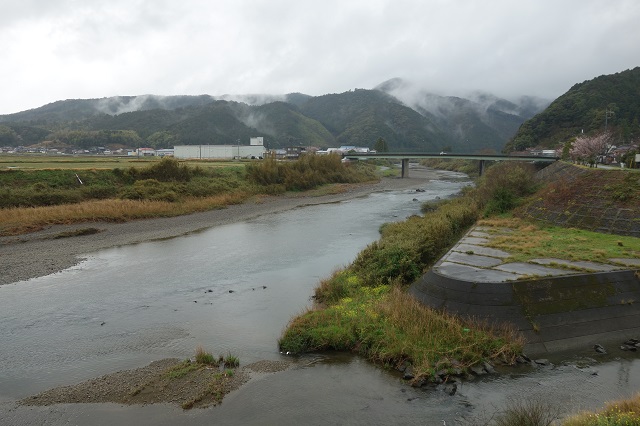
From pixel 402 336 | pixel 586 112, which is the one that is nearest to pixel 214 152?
pixel 586 112

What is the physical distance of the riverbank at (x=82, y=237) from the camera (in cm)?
2470

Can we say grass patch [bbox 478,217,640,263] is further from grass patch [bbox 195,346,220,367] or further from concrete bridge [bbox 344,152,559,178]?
concrete bridge [bbox 344,152,559,178]

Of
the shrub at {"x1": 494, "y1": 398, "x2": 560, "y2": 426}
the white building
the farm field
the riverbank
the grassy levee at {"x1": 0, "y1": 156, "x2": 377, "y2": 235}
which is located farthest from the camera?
the white building

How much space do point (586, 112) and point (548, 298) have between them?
10630 cm

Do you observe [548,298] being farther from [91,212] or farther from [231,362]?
[91,212]

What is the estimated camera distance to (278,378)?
1245 centimetres

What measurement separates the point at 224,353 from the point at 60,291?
10851mm

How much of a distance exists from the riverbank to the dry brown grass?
40.6 inches

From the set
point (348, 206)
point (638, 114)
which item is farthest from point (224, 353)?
point (638, 114)

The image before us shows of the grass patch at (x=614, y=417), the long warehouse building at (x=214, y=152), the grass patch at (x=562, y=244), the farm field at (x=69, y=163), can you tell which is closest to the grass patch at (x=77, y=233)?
the farm field at (x=69, y=163)

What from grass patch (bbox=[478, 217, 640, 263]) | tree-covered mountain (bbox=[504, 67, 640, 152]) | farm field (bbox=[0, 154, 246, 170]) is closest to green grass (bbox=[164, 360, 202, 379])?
Answer: grass patch (bbox=[478, 217, 640, 263])

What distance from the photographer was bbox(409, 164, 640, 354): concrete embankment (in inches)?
561

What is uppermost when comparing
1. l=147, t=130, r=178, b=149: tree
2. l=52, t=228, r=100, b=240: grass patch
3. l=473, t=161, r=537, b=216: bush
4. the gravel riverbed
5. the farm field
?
l=147, t=130, r=178, b=149: tree

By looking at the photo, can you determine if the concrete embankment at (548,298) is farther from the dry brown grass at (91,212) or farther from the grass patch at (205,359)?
the dry brown grass at (91,212)
